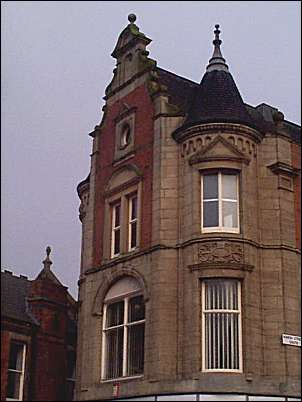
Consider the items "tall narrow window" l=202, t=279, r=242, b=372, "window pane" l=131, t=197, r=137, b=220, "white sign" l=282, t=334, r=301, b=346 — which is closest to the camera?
"tall narrow window" l=202, t=279, r=242, b=372

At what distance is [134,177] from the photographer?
28578 millimetres

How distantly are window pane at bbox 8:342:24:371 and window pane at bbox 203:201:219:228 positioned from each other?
9851mm

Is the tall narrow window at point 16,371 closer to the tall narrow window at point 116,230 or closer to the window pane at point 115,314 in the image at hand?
the window pane at point 115,314

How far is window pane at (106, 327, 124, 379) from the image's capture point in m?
27.2

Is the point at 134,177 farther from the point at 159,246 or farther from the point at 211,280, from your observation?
the point at 211,280

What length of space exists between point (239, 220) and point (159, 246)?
2.72 metres

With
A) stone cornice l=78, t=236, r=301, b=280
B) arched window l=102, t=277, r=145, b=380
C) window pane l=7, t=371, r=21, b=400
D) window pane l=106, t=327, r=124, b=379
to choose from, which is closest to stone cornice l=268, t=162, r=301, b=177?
stone cornice l=78, t=236, r=301, b=280

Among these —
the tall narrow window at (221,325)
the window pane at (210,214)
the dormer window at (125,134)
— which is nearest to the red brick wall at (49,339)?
the dormer window at (125,134)

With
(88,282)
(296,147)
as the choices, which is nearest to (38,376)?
(88,282)

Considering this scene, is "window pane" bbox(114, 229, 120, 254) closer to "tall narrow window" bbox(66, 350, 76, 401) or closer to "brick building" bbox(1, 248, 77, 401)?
"brick building" bbox(1, 248, 77, 401)

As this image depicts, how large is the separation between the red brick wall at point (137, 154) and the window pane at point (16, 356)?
4851mm

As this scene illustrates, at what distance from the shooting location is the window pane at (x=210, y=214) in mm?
26028

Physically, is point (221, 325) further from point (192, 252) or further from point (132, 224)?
point (132, 224)

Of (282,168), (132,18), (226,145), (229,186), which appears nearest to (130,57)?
(132,18)
